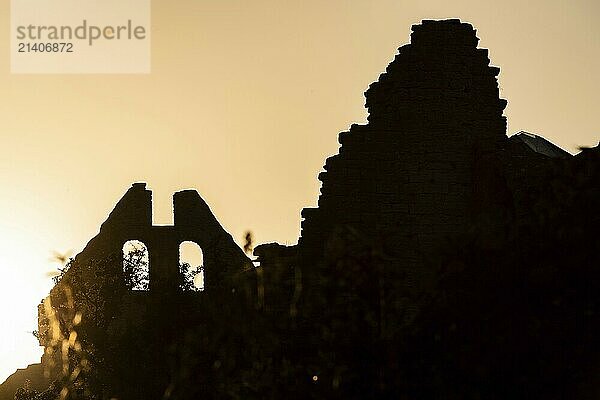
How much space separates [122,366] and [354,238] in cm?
898

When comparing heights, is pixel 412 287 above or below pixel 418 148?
below

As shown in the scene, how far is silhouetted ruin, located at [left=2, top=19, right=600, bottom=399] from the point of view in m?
14.5

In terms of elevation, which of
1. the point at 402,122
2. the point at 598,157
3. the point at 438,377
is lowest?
the point at 438,377

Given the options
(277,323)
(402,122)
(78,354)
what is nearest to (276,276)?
(277,323)

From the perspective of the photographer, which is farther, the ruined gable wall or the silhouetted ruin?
the ruined gable wall

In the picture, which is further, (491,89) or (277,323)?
(491,89)

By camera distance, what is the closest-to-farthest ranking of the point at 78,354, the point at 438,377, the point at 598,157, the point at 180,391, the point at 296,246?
1. the point at 438,377
2. the point at 598,157
3. the point at 180,391
4. the point at 296,246
5. the point at 78,354

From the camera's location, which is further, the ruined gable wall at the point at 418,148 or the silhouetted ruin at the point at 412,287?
the ruined gable wall at the point at 418,148

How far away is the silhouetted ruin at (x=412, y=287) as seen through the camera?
14477 millimetres

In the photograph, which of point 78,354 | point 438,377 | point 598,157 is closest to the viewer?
point 438,377

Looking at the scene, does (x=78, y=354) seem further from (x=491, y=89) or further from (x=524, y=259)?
(x=524, y=259)

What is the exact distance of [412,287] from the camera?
2169cm

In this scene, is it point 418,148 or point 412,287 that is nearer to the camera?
point 412,287

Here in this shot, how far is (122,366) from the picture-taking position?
24562 millimetres
